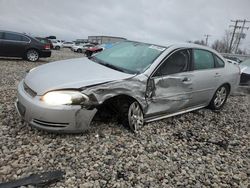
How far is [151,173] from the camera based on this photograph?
9.47ft

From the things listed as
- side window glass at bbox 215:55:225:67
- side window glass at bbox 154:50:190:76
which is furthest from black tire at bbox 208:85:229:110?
side window glass at bbox 154:50:190:76

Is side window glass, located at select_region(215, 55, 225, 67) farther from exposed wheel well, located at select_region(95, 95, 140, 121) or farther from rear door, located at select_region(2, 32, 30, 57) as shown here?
rear door, located at select_region(2, 32, 30, 57)

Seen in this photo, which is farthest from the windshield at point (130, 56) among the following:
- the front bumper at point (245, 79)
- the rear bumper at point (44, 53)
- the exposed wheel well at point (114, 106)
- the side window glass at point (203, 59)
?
the rear bumper at point (44, 53)

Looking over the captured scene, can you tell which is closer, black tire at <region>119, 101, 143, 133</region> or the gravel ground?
the gravel ground

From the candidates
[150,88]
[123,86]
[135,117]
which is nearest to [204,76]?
[150,88]

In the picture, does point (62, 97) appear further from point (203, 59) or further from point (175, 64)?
point (203, 59)

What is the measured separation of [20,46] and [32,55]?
2.39 feet

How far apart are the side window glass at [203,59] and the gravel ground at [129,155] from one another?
1.18m

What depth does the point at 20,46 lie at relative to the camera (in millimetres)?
11820

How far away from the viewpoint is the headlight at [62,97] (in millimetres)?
3051

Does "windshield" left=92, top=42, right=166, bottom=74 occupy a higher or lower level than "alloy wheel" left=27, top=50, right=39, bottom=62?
higher

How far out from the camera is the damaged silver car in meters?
3.10

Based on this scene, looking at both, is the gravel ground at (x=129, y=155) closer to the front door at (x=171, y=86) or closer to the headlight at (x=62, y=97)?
the front door at (x=171, y=86)

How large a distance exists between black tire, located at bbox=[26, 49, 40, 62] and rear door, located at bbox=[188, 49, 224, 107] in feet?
31.6
